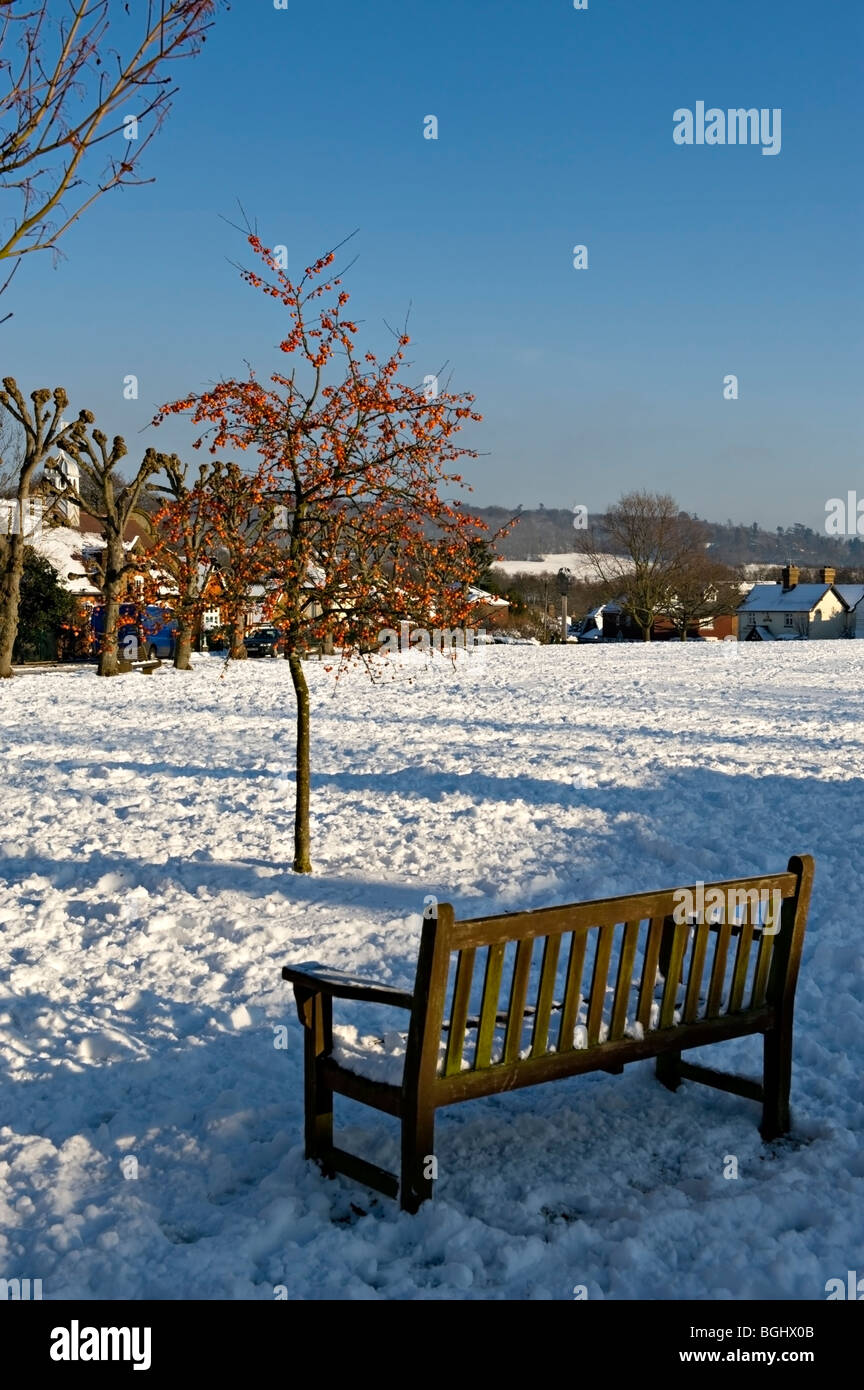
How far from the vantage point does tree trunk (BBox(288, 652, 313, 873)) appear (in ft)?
31.3

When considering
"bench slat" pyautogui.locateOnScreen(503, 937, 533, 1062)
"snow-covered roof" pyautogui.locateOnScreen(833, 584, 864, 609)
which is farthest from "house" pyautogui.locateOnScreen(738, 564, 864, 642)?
"bench slat" pyautogui.locateOnScreen(503, 937, 533, 1062)

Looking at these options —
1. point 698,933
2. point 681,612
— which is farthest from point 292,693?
point 681,612

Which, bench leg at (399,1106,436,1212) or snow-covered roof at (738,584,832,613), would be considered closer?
bench leg at (399,1106,436,1212)

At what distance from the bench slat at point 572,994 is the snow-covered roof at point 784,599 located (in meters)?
102

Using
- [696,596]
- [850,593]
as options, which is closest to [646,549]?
[696,596]

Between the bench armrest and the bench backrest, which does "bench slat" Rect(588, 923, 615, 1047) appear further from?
the bench armrest

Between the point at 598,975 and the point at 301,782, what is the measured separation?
5.42m

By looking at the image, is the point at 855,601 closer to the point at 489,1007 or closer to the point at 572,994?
the point at 572,994

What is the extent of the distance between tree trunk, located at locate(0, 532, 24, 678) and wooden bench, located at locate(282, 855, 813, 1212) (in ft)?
83.9

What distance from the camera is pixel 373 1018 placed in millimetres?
6715

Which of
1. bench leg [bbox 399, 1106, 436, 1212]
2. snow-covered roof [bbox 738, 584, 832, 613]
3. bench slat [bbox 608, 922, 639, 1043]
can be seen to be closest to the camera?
bench leg [bbox 399, 1106, 436, 1212]

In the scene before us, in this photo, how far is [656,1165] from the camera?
16.0 feet
